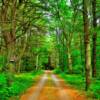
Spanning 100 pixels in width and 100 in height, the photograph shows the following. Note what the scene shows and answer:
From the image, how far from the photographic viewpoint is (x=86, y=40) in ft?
70.2

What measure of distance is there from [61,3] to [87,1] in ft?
75.3

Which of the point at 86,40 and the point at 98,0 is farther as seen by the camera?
the point at 98,0

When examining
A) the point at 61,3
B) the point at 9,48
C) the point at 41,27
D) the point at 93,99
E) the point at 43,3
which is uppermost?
the point at 61,3

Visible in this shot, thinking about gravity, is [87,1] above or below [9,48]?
above

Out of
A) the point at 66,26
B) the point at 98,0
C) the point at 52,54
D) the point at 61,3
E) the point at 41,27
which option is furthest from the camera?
the point at 52,54

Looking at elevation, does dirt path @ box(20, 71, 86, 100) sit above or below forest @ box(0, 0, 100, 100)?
below

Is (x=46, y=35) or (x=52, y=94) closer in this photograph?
(x=52, y=94)

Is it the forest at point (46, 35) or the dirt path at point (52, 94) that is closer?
the dirt path at point (52, 94)

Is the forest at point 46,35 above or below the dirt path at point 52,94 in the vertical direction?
above

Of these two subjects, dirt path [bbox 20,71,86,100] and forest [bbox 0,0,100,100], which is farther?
forest [bbox 0,0,100,100]

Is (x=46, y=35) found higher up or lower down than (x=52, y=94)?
higher up

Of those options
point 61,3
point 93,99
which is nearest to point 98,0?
point 61,3

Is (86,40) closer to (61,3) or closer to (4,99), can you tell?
(4,99)

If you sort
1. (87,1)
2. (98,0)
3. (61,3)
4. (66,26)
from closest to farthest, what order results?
1. (87,1)
2. (98,0)
3. (61,3)
4. (66,26)
